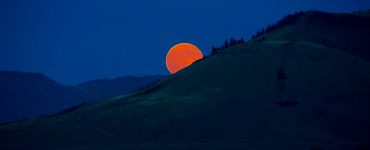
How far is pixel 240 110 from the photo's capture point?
69250mm

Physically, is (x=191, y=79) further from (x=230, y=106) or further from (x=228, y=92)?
(x=230, y=106)

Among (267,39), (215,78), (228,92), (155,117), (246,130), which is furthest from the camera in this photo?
(267,39)

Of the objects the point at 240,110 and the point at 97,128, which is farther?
the point at 97,128

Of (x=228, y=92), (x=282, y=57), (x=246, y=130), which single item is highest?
(x=282, y=57)

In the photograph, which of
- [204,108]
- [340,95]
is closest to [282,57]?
[340,95]

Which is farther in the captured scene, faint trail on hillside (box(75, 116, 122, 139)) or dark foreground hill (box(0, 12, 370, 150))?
faint trail on hillside (box(75, 116, 122, 139))

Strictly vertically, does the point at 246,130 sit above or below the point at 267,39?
below

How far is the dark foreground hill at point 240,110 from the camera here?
60.4 meters

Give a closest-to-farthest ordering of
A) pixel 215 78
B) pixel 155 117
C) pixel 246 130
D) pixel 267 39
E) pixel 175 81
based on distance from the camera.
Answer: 1. pixel 246 130
2. pixel 155 117
3. pixel 215 78
4. pixel 175 81
5. pixel 267 39

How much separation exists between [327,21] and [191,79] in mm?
46673

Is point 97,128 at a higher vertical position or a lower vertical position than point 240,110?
higher

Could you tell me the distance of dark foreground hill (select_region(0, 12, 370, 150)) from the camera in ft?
198

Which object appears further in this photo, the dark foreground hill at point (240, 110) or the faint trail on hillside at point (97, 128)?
the faint trail on hillside at point (97, 128)

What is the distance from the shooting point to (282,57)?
89.9m
